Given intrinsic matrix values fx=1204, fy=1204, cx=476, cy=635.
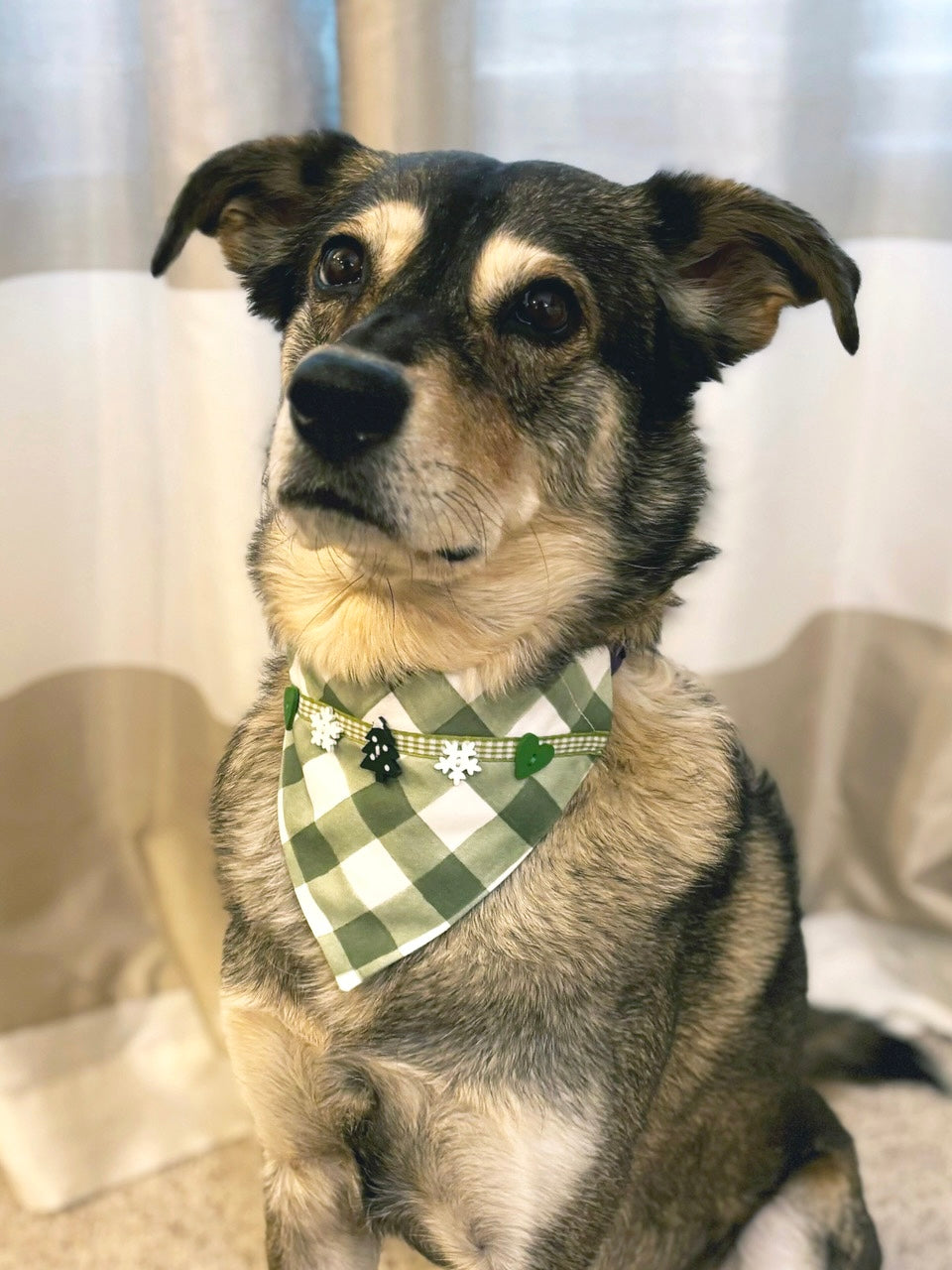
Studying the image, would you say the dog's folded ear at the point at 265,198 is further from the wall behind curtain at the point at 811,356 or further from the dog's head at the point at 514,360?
the wall behind curtain at the point at 811,356

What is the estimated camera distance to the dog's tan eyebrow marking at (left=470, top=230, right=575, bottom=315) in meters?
1.16

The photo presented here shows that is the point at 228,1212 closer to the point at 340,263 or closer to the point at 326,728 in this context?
the point at 326,728

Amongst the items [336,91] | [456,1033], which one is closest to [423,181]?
[336,91]

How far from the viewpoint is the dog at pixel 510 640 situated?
112cm

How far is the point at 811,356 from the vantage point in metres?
1.94

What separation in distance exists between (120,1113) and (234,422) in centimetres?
110

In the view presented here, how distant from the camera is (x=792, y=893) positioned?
4.73ft

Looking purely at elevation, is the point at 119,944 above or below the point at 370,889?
below

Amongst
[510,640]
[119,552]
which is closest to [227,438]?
[119,552]

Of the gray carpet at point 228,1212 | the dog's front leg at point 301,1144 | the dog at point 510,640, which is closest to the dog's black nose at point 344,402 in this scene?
the dog at point 510,640

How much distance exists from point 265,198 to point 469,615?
0.54 metres

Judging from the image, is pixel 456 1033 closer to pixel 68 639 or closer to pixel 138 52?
pixel 68 639

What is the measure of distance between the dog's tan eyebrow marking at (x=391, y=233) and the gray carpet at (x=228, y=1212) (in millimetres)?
1361

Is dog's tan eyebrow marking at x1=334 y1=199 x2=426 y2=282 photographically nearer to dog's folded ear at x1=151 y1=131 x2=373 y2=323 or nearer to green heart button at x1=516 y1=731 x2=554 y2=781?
dog's folded ear at x1=151 y1=131 x2=373 y2=323
